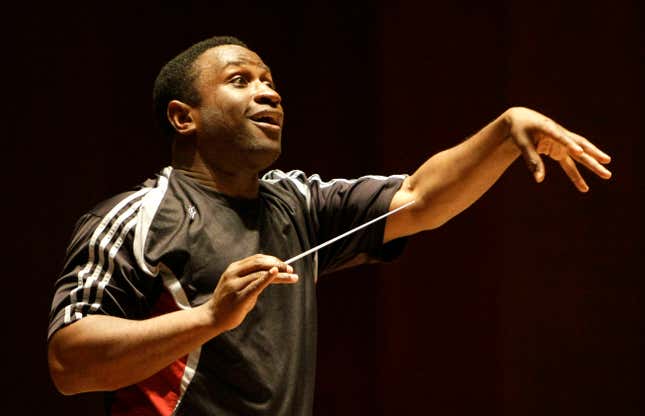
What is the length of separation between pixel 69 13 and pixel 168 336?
123 centimetres

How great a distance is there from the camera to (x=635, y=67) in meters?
2.10

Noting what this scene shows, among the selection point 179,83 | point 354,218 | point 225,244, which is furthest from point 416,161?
point 225,244

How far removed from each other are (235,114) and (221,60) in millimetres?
116

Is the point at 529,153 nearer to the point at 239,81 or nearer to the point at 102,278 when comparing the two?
the point at 239,81

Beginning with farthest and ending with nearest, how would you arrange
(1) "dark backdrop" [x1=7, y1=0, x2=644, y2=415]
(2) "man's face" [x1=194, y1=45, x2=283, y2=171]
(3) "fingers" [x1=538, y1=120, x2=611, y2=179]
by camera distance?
(1) "dark backdrop" [x1=7, y1=0, x2=644, y2=415]
(2) "man's face" [x1=194, y1=45, x2=283, y2=171]
(3) "fingers" [x1=538, y1=120, x2=611, y2=179]

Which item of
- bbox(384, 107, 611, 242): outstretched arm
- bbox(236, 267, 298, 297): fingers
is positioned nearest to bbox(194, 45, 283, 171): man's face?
bbox(384, 107, 611, 242): outstretched arm

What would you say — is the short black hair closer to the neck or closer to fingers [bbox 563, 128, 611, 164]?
the neck

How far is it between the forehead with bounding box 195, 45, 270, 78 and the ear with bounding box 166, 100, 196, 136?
6cm

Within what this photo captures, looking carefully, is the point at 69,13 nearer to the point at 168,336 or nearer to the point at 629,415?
the point at 168,336

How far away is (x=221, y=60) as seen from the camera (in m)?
1.57

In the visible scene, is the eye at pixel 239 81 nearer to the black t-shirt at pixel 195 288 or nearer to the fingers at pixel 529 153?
the black t-shirt at pixel 195 288

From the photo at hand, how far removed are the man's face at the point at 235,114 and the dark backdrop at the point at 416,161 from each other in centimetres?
75

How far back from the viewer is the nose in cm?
153

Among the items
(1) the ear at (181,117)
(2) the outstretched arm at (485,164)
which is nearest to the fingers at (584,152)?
(2) the outstretched arm at (485,164)
